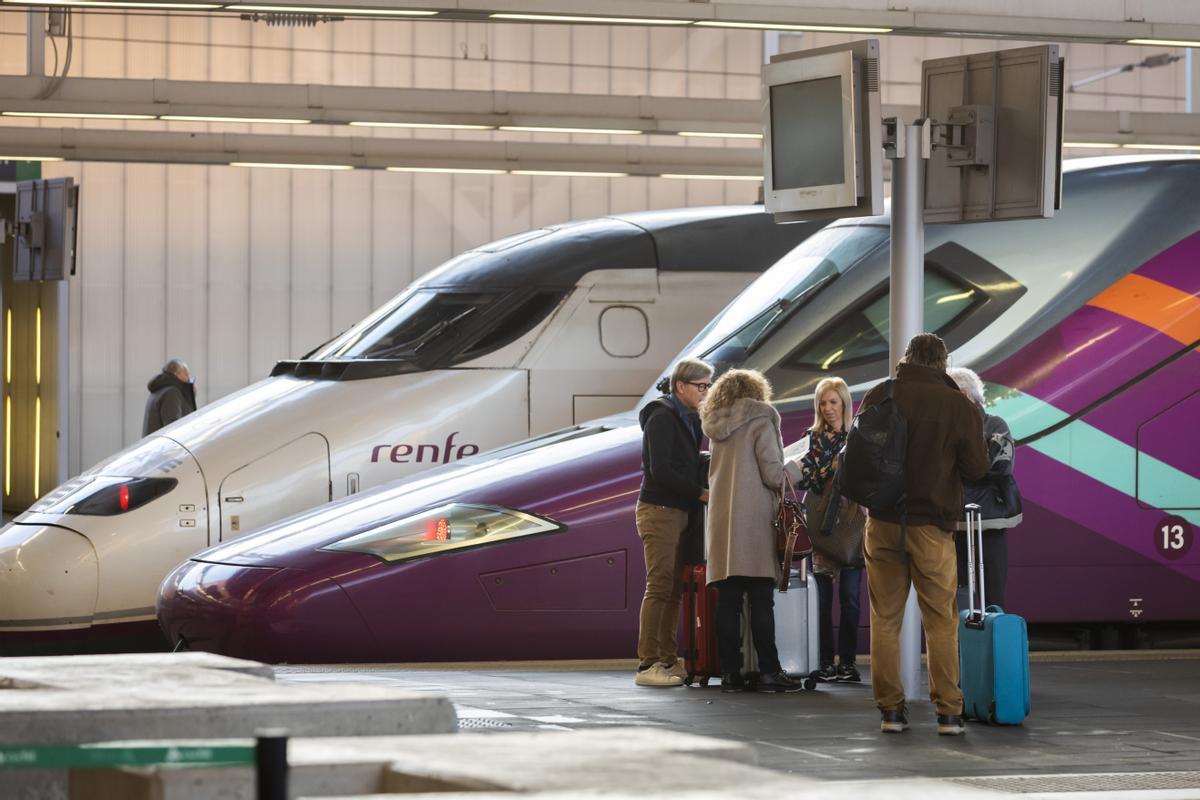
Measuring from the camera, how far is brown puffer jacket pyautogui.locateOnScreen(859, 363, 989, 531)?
7594 mm

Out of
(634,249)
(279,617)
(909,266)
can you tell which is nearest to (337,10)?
(634,249)

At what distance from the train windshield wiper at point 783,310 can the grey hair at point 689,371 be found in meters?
1.42

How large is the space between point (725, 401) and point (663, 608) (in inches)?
39.7

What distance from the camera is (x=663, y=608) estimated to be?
30.1 ft

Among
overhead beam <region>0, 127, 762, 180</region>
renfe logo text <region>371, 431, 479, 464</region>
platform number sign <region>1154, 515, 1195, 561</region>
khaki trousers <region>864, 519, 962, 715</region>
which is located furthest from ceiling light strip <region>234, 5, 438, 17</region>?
overhead beam <region>0, 127, 762, 180</region>

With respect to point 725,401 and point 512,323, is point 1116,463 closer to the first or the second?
point 725,401

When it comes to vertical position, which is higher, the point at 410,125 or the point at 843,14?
the point at 410,125

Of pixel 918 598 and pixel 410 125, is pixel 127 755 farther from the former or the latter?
pixel 410 125

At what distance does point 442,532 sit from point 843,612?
201 centimetres

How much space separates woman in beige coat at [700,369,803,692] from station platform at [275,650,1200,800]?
0.64 ft

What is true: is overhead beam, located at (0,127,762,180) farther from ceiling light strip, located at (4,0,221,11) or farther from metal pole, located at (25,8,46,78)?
ceiling light strip, located at (4,0,221,11)

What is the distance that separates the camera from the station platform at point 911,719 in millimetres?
6488

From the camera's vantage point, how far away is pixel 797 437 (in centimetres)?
1031

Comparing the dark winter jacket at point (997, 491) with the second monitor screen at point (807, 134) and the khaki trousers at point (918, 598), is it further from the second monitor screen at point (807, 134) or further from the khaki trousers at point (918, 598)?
the second monitor screen at point (807, 134)
